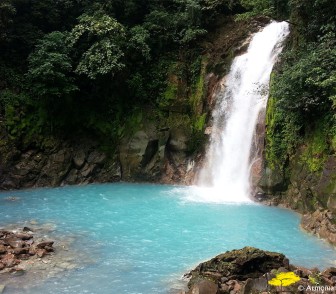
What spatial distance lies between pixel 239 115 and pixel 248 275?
11.3 meters

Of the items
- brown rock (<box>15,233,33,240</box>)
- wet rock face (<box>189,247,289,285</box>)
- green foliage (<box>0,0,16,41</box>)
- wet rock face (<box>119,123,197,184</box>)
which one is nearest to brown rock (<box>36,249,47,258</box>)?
brown rock (<box>15,233,33,240</box>)

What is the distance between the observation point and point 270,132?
53.8 feet

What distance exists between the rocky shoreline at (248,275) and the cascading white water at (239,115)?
8044mm

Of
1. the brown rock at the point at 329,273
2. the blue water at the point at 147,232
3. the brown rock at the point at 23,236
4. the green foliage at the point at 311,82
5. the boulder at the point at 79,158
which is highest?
the green foliage at the point at 311,82

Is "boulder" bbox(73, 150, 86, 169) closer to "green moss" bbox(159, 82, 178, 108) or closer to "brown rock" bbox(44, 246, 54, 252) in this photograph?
"green moss" bbox(159, 82, 178, 108)

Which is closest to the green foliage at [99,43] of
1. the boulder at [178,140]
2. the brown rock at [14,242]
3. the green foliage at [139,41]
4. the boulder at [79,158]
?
the green foliage at [139,41]

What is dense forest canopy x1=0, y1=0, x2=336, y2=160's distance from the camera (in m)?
19.3

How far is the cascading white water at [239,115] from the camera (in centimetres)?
1814

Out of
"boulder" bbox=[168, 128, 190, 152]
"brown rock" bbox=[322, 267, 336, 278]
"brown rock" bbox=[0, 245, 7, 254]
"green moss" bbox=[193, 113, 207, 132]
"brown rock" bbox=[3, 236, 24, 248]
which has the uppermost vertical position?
"green moss" bbox=[193, 113, 207, 132]

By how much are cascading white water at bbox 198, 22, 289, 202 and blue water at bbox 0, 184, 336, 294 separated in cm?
200

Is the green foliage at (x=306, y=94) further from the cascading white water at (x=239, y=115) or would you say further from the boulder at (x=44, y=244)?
the boulder at (x=44, y=244)

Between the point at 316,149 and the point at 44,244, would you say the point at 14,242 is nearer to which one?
the point at 44,244

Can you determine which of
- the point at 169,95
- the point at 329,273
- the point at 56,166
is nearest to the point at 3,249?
the point at 329,273

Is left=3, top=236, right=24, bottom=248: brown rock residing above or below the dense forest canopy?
below
